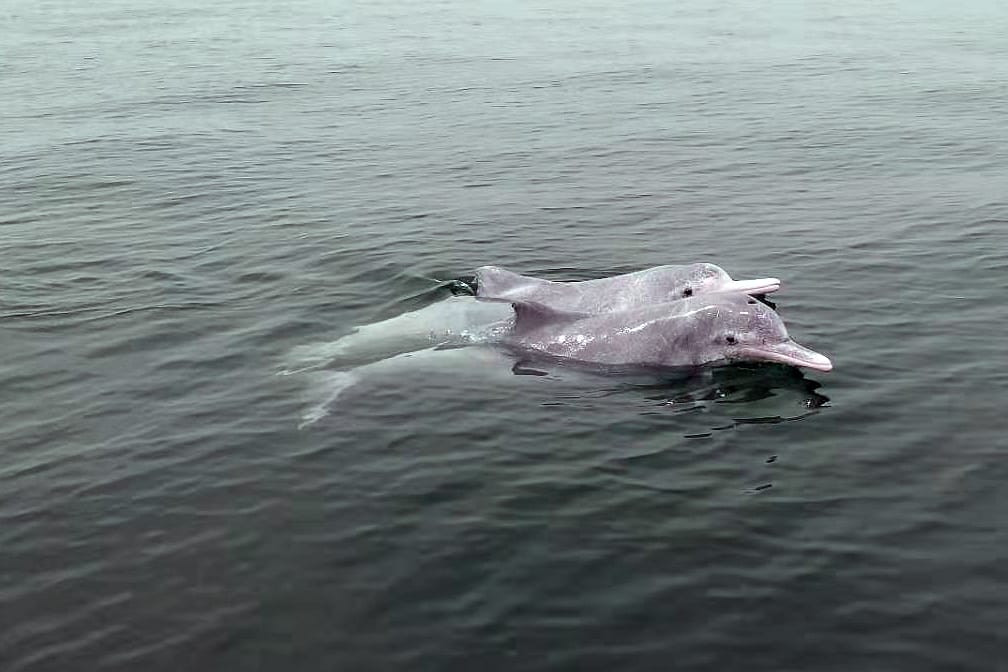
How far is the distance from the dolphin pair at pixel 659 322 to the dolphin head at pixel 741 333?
1 centimetres

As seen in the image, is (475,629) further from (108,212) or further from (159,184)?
(159,184)

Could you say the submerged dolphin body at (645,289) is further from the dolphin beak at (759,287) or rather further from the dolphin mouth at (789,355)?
the dolphin mouth at (789,355)

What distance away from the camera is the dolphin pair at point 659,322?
15.6 meters

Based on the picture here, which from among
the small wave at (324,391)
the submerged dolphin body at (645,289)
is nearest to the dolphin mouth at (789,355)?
the submerged dolphin body at (645,289)

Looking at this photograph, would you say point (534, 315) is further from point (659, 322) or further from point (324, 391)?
point (324, 391)

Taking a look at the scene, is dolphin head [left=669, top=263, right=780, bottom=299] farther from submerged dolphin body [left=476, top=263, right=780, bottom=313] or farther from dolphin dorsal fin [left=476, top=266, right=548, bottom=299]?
dolphin dorsal fin [left=476, top=266, right=548, bottom=299]

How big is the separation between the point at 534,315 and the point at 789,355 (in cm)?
375

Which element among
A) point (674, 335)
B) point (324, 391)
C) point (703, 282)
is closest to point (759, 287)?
point (703, 282)

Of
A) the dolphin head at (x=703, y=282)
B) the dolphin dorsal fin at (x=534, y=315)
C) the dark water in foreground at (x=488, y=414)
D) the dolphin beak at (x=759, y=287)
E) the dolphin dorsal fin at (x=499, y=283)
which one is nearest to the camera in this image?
the dark water in foreground at (x=488, y=414)

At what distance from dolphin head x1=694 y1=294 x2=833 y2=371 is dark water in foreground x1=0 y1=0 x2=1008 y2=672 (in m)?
0.37

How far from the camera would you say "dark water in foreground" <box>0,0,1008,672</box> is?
10438mm

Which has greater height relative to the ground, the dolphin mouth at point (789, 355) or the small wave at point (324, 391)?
the dolphin mouth at point (789, 355)

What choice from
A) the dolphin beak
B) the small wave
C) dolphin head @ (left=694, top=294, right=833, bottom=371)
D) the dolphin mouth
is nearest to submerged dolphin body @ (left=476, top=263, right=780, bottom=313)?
the dolphin beak

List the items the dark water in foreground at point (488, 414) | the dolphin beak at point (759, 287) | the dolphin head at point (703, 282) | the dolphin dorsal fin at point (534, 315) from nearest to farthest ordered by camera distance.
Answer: the dark water in foreground at point (488, 414), the dolphin beak at point (759, 287), the dolphin dorsal fin at point (534, 315), the dolphin head at point (703, 282)
